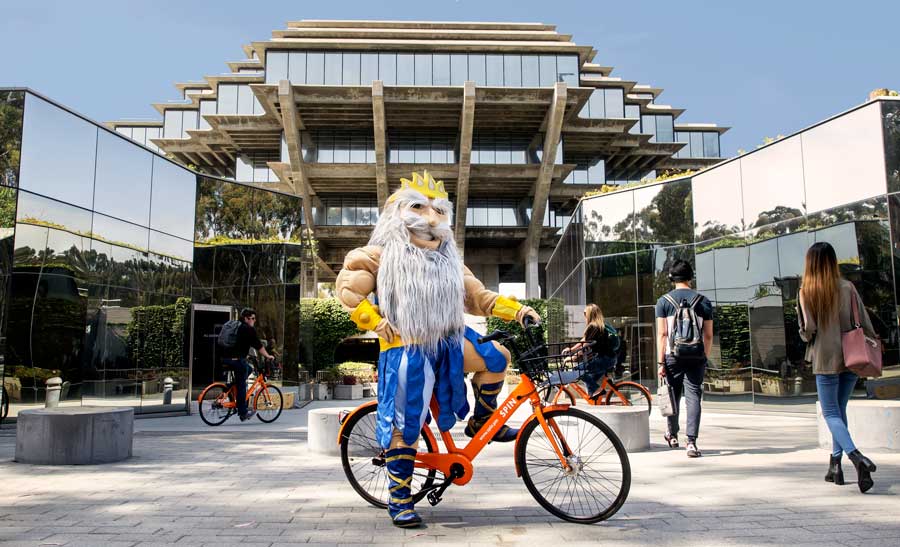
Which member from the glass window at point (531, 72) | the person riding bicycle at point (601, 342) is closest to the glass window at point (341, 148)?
the glass window at point (531, 72)

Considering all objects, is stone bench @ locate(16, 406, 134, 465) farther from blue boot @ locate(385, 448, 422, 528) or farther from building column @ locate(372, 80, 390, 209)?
building column @ locate(372, 80, 390, 209)

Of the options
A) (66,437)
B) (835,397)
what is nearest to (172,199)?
(66,437)

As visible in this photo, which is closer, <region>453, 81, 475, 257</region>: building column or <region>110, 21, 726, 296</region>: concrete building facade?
<region>453, 81, 475, 257</region>: building column

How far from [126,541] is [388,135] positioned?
3760cm

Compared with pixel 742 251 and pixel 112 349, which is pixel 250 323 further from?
pixel 742 251

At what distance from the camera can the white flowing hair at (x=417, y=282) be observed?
395 centimetres

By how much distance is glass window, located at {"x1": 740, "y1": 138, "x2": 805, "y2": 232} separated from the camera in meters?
11.8

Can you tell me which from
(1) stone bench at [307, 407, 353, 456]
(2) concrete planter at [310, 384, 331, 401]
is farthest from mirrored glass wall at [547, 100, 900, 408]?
(1) stone bench at [307, 407, 353, 456]

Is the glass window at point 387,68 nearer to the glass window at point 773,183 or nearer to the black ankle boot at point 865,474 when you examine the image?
the glass window at point 773,183

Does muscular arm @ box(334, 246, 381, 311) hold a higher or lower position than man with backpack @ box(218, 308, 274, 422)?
higher

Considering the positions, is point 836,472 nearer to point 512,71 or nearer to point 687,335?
point 687,335

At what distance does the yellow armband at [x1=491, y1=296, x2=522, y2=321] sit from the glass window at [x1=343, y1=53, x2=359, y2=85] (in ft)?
114

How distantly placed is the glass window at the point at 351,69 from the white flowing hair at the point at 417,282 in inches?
1360

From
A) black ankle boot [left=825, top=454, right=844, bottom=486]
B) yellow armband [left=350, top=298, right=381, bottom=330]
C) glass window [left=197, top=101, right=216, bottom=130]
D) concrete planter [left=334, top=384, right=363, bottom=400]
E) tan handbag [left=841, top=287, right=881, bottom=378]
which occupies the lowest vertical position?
concrete planter [left=334, top=384, right=363, bottom=400]
